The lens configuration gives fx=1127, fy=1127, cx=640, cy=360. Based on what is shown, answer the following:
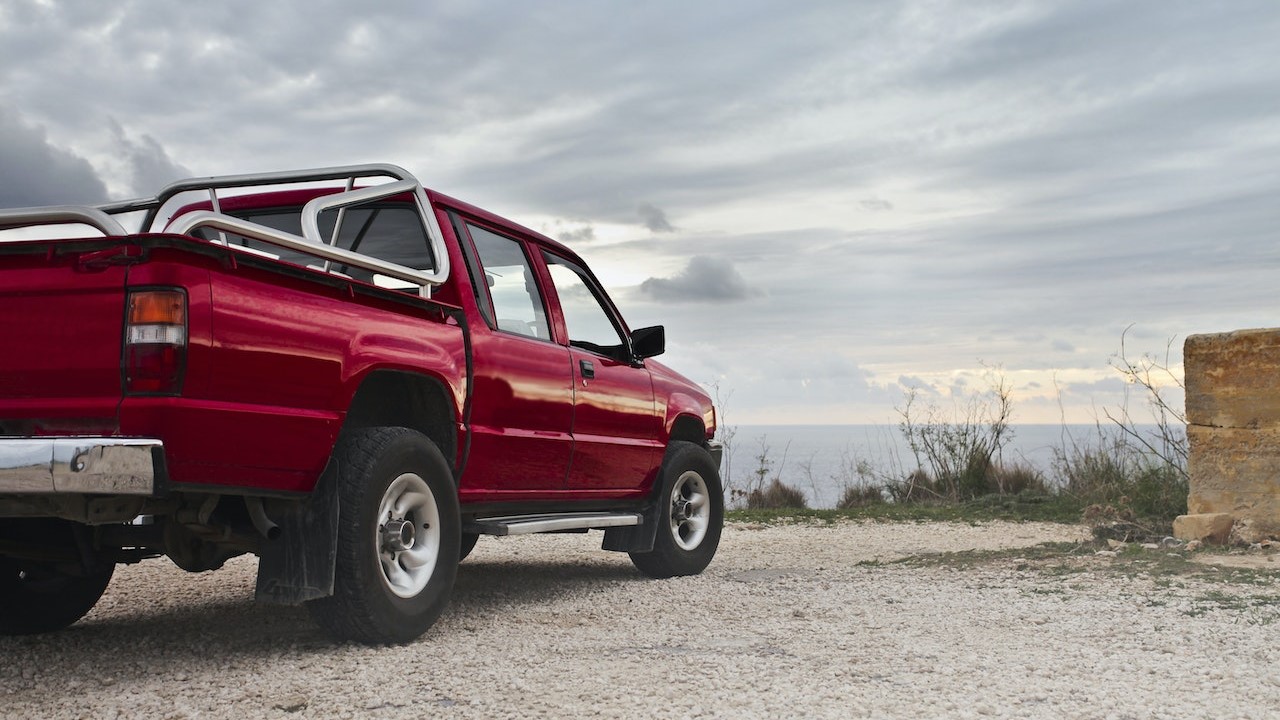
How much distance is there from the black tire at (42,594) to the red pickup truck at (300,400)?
11 mm

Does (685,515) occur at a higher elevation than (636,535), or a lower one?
higher

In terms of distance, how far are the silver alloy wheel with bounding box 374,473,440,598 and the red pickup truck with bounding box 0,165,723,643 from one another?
0.01m

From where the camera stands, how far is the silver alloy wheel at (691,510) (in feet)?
24.7

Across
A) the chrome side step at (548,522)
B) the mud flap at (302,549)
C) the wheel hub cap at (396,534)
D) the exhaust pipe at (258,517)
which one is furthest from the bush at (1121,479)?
the exhaust pipe at (258,517)

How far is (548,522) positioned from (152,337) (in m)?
2.67

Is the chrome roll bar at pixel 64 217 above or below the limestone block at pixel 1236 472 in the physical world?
above

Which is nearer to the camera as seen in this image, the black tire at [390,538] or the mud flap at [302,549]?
the mud flap at [302,549]

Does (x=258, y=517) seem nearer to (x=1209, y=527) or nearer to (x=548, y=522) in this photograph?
(x=548, y=522)

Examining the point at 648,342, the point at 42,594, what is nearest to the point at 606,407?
the point at 648,342

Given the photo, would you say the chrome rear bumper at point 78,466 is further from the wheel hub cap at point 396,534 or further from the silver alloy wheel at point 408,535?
the wheel hub cap at point 396,534

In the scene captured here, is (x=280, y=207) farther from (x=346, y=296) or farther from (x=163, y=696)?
(x=163, y=696)

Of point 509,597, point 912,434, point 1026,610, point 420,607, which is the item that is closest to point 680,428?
point 509,597

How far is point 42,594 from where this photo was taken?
5.23 metres

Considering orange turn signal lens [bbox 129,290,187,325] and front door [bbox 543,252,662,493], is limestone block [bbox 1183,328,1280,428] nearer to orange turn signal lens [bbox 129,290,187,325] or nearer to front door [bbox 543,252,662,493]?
front door [bbox 543,252,662,493]
